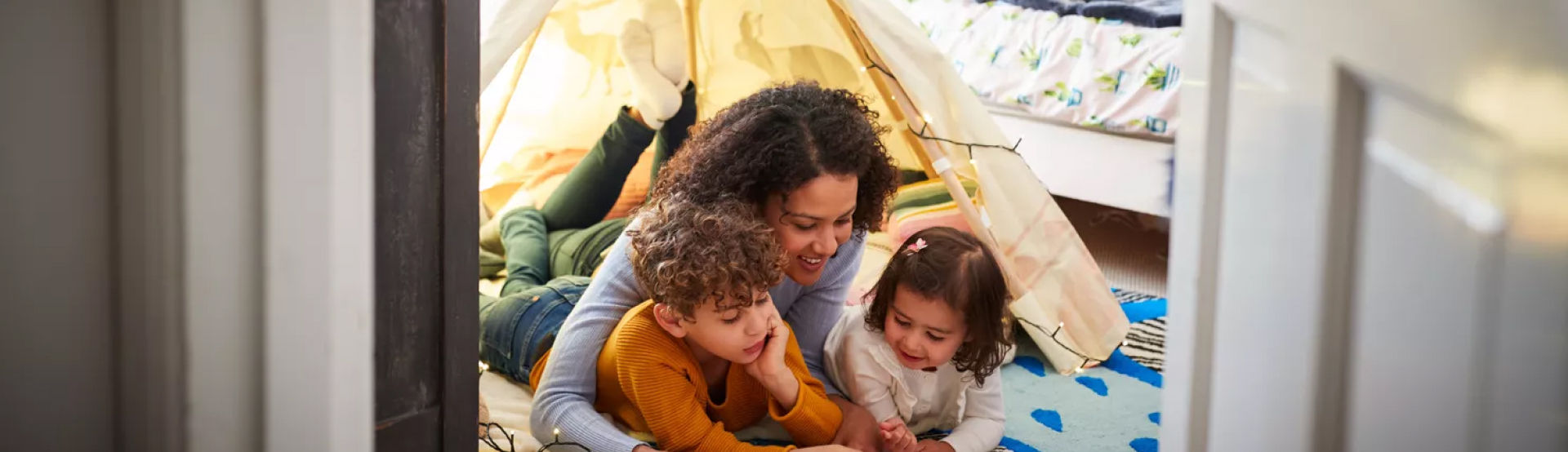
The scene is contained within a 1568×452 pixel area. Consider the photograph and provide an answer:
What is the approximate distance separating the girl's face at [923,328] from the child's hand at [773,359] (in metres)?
0.20

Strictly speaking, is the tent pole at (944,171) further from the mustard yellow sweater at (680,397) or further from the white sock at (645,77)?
the mustard yellow sweater at (680,397)

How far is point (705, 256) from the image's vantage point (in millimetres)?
1487

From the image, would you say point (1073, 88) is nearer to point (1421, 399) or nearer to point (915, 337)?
point (915, 337)

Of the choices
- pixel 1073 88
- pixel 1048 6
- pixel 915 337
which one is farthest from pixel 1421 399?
pixel 1048 6

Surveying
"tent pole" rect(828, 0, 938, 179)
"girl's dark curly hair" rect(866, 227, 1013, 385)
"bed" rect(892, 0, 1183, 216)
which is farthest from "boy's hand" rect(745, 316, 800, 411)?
"bed" rect(892, 0, 1183, 216)

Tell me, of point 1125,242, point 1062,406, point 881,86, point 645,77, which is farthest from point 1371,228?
point 1125,242

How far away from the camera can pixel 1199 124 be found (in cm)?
83

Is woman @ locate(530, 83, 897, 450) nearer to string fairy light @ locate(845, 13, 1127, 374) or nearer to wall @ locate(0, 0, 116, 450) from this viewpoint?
string fairy light @ locate(845, 13, 1127, 374)

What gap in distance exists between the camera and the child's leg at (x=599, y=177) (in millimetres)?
2342

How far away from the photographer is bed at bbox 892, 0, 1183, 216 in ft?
9.90

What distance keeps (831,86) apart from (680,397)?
1.09 metres

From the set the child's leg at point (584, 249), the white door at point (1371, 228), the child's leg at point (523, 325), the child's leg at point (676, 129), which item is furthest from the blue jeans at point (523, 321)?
the white door at point (1371, 228)

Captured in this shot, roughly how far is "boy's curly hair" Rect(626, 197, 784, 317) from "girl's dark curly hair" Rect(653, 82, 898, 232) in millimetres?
68

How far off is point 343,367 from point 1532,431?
683 millimetres
